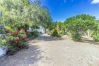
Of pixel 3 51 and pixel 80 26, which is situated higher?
pixel 80 26

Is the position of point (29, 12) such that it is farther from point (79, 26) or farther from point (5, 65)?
point (5, 65)

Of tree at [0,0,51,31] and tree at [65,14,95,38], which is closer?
tree at [0,0,51,31]

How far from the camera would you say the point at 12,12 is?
675 inches

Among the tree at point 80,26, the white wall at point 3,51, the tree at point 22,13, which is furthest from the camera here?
the tree at point 80,26

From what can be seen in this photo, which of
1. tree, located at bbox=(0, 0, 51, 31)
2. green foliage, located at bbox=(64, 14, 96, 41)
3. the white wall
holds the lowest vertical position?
the white wall

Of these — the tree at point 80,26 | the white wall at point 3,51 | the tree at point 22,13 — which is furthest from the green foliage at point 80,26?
the white wall at point 3,51

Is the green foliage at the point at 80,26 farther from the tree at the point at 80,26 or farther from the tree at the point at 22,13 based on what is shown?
the tree at the point at 22,13

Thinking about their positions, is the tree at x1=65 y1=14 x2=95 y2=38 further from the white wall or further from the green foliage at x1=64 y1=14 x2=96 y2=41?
the white wall

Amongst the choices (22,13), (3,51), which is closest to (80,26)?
(22,13)

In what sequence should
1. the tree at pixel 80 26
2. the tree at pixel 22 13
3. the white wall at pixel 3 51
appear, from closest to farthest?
the white wall at pixel 3 51, the tree at pixel 22 13, the tree at pixel 80 26

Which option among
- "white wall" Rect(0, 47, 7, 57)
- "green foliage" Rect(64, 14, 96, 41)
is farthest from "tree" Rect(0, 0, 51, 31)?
"white wall" Rect(0, 47, 7, 57)

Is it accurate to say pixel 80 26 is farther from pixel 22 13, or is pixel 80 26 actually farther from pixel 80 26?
pixel 22 13

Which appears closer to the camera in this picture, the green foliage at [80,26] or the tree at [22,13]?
the tree at [22,13]

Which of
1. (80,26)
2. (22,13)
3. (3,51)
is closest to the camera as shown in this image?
(3,51)
